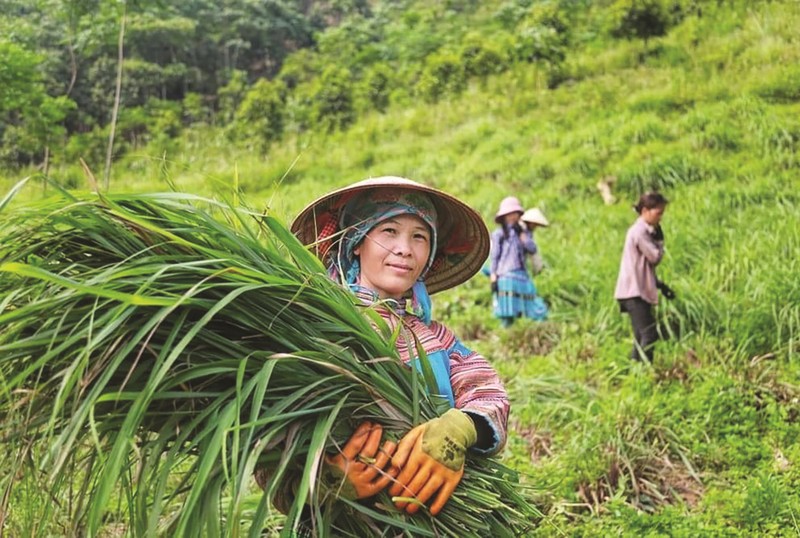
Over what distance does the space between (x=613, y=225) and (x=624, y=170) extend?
3.74ft

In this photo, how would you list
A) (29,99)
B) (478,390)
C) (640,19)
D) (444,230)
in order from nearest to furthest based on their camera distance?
1. (478,390)
2. (444,230)
3. (29,99)
4. (640,19)

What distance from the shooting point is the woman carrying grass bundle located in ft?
4.35

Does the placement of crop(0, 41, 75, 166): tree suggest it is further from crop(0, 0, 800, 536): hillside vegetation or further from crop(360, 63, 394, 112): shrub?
crop(360, 63, 394, 112): shrub

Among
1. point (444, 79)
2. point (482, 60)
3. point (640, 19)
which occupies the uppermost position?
point (640, 19)

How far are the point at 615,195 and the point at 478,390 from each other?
639cm

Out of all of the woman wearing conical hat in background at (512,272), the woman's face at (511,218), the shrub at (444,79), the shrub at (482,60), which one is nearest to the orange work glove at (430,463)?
the woman wearing conical hat in background at (512,272)

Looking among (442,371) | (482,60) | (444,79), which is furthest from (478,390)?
(444,79)

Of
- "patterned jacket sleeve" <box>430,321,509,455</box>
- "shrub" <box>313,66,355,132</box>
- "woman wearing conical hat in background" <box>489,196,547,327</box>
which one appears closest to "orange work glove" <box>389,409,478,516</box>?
"patterned jacket sleeve" <box>430,321,509,455</box>

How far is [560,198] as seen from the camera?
26.1ft

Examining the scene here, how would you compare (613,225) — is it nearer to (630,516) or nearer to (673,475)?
(673,475)

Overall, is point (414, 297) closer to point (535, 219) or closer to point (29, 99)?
point (535, 219)

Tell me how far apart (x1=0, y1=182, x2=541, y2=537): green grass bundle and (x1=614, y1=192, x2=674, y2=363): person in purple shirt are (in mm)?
3564

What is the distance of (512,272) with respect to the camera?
572 centimetres

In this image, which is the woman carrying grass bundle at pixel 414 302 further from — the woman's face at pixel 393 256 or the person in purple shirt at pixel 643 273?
the person in purple shirt at pixel 643 273
